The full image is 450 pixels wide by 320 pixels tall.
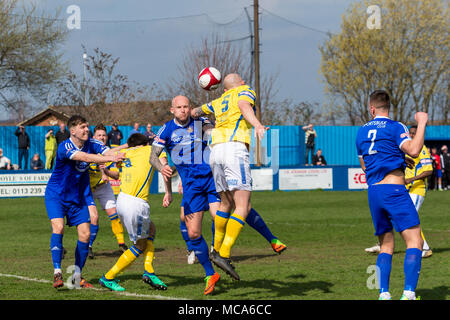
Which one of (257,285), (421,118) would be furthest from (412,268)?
(257,285)

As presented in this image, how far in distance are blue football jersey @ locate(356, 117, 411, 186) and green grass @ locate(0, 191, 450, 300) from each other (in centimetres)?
144

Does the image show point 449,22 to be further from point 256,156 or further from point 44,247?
point 44,247

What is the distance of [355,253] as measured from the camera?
11641mm

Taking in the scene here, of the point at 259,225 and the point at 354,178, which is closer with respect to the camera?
the point at 259,225

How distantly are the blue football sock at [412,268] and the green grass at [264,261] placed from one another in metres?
0.63

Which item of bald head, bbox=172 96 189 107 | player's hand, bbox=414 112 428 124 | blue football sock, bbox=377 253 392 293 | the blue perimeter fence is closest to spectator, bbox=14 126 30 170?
the blue perimeter fence

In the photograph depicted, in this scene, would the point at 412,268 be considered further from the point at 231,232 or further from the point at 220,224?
the point at 220,224

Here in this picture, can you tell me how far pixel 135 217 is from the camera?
27.7ft

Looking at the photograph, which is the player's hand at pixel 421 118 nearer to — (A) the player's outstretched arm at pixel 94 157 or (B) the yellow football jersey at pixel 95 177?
(A) the player's outstretched arm at pixel 94 157

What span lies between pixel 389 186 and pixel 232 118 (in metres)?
2.05

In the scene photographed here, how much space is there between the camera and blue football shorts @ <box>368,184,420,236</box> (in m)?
6.95

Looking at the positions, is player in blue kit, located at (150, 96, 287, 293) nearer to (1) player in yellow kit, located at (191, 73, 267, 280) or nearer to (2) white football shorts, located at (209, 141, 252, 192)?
(1) player in yellow kit, located at (191, 73, 267, 280)

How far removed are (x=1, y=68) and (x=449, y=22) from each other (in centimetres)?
3307

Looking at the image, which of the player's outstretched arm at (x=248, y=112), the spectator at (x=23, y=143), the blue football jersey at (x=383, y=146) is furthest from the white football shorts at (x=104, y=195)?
the spectator at (x=23, y=143)
